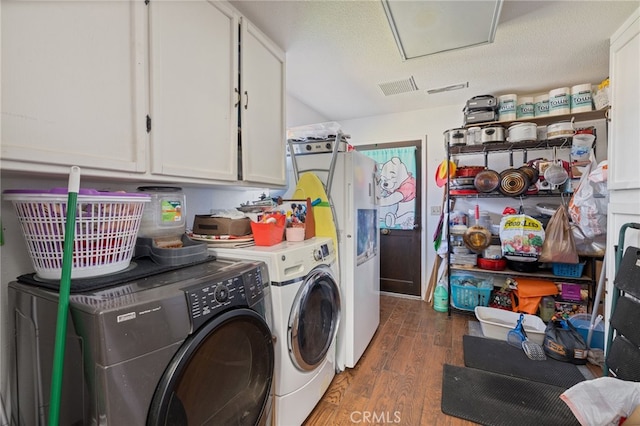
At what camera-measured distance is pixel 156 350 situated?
71 centimetres

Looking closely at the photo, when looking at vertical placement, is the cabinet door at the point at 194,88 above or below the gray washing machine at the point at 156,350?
above

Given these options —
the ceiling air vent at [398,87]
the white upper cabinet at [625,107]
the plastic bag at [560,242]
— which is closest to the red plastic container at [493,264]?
the plastic bag at [560,242]

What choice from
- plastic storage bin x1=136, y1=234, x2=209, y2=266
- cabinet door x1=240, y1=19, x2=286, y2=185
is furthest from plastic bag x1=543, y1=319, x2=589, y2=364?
plastic storage bin x1=136, y1=234, x2=209, y2=266

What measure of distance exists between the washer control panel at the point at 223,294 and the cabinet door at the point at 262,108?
747 millimetres

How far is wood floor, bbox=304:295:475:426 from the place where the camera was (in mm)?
1538

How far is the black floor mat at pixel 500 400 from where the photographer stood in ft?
4.87

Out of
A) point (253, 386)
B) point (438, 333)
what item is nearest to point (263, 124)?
point (253, 386)

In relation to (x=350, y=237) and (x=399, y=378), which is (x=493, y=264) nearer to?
(x=399, y=378)

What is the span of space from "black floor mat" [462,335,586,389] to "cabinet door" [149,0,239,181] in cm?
222

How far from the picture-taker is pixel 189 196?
1.76m

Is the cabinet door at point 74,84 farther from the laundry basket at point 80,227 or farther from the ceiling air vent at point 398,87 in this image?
the ceiling air vent at point 398,87

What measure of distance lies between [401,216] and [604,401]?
255cm

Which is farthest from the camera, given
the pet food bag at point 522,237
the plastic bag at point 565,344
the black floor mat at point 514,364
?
the pet food bag at point 522,237

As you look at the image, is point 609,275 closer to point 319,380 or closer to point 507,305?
point 507,305
